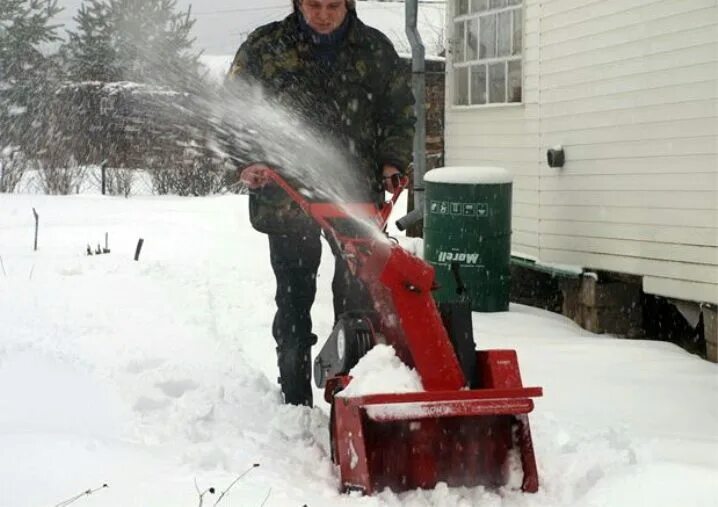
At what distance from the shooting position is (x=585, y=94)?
7688mm

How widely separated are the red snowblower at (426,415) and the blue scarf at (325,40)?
1.01 metres

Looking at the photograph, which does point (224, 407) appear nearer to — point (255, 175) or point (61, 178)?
point (255, 175)

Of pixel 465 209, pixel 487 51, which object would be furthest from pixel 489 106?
pixel 465 209

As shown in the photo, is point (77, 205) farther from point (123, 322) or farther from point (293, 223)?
point (293, 223)

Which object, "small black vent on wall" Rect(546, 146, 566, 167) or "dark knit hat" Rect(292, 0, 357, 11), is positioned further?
"small black vent on wall" Rect(546, 146, 566, 167)

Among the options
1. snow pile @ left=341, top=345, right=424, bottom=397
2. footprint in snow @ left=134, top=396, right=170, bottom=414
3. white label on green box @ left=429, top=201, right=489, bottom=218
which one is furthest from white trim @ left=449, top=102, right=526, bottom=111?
snow pile @ left=341, top=345, right=424, bottom=397

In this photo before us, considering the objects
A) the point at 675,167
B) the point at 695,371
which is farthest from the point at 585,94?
the point at 695,371

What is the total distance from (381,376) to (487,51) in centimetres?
702

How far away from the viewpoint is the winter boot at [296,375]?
12.5 feet

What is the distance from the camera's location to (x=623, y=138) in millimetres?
7176

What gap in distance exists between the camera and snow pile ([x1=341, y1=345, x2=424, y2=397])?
283 cm

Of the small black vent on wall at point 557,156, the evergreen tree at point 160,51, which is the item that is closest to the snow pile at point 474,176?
the small black vent on wall at point 557,156

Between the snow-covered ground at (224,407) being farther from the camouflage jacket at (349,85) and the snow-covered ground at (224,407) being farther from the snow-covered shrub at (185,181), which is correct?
the snow-covered shrub at (185,181)

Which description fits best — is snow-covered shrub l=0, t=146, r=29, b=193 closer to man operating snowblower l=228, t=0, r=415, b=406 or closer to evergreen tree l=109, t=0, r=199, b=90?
evergreen tree l=109, t=0, r=199, b=90
